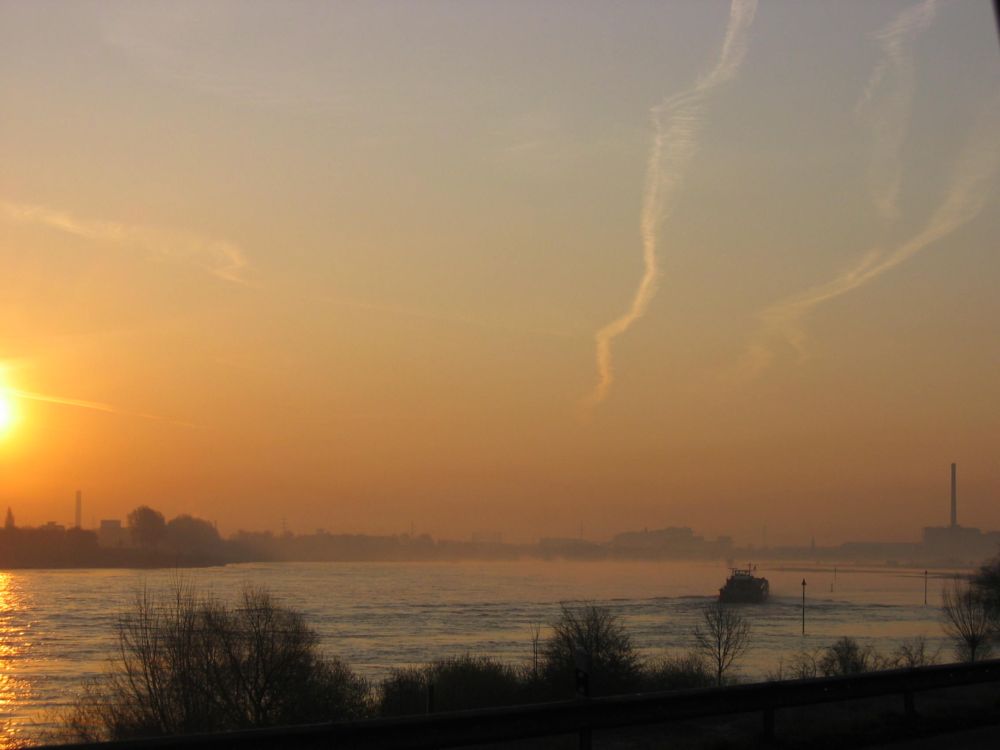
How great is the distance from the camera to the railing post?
15.1 m

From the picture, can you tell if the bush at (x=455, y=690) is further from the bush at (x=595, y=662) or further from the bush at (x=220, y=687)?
the bush at (x=220, y=687)

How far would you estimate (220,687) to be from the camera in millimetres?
40469

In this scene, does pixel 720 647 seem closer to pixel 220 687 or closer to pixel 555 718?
pixel 220 687

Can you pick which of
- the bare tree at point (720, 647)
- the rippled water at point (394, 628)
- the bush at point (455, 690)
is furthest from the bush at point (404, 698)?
the bare tree at point (720, 647)

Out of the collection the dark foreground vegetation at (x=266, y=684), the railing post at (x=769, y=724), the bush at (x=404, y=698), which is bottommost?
the bush at (x=404, y=698)

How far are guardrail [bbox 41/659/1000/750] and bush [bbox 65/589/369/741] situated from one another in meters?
26.3

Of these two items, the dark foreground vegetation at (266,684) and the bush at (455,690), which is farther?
the bush at (455,690)

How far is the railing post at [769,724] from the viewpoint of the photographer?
15133 mm

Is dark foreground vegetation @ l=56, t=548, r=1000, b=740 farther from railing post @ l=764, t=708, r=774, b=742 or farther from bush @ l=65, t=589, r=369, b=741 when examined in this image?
railing post @ l=764, t=708, r=774, b=742

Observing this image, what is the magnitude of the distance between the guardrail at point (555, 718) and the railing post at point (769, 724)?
0.01 metres

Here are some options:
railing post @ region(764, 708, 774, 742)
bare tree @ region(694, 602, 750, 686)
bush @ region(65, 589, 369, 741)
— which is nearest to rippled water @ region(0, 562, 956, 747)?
bare tree @ region(694, 602, 750, 686)

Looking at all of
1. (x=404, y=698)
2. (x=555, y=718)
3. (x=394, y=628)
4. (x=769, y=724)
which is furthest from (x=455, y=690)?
(x=394, y=628)

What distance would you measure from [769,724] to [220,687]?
2984 centimetres

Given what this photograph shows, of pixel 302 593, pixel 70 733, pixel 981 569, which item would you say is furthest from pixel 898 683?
pixel 302 593
